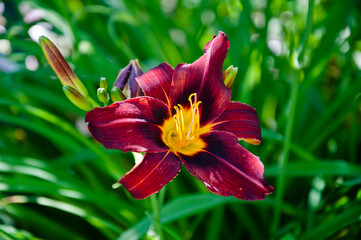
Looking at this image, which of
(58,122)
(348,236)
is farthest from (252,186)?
(58,122)

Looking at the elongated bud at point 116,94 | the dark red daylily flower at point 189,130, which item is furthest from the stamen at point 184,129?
the elongated bud at point 116,94

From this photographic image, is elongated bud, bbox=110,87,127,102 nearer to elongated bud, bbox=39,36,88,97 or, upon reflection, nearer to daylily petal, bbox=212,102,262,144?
elongated bud, bbox=39,36,88,97

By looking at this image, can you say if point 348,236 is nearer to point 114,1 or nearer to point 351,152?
point 351,152

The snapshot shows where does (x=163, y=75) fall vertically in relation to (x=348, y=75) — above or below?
above

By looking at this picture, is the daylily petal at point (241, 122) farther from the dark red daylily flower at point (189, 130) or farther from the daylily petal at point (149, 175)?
the daylily petal at point (149, 175)

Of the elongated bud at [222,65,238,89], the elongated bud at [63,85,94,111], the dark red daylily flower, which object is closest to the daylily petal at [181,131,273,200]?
the dark red daylily flower

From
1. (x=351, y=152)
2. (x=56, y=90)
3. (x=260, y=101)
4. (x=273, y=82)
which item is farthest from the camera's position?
(x=56, y=90)
